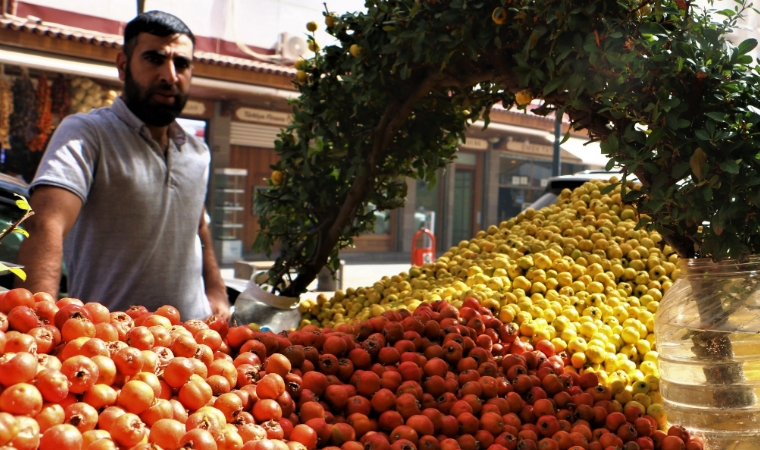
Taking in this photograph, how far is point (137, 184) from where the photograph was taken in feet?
9.27

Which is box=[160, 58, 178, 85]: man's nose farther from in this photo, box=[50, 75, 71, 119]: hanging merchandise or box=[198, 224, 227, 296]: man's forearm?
box=[50, 75, 71, 119]: hanging merchandise

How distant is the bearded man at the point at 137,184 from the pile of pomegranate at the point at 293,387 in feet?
2.89

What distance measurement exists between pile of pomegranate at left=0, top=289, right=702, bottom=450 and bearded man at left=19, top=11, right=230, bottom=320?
0.88 meters

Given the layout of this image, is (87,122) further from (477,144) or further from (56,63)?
(477,144)

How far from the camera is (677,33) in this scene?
2.06 m

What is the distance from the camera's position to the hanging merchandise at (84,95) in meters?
10.0

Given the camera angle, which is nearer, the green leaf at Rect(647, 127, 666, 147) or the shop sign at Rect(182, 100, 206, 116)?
the green leaf at Rect(647, 127, 666, 147)

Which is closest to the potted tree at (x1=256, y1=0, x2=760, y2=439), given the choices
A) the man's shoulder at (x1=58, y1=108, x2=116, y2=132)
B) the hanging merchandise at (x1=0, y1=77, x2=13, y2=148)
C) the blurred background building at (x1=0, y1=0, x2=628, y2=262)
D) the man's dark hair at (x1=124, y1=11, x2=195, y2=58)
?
the man's dark hair at (x1=124, y1=11, x2=195, y2=58)

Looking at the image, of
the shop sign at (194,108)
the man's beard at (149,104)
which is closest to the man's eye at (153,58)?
the man's beard at (149,104)

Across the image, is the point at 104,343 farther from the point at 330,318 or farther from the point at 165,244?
the point at 330,318

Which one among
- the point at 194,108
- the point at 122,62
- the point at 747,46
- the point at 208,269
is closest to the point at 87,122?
the point at 122,62

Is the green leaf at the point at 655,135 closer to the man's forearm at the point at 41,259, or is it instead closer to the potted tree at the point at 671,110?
the potted tree at the point at 671,110

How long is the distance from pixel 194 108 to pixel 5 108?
3.97 m

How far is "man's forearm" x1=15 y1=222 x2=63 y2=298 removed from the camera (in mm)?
2416
